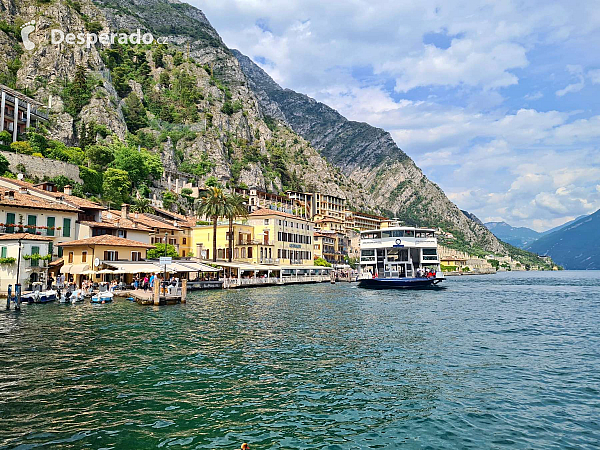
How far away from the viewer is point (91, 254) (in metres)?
43.7

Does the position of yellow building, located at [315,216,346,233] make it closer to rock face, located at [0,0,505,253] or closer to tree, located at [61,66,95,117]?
rock face, located at [0,0,505,253]

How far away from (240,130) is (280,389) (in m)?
154

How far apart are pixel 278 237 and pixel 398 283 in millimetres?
27217

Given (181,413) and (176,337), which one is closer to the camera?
(181,413)

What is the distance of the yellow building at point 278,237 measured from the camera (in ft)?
258

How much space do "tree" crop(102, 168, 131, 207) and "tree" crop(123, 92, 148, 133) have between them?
50.7 meters

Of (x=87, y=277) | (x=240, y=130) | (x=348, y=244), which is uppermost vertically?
(x=240, y=130)

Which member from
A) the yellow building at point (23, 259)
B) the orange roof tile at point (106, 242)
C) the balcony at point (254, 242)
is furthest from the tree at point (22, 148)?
the balcony at point (254, 242)

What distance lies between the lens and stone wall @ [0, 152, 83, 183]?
59.6m

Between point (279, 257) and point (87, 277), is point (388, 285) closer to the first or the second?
point (279, 257)

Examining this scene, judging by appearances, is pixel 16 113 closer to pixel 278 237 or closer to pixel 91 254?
pixel 91 254

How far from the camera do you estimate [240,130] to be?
161 m

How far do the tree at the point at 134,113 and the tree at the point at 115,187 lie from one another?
50681 millimetres

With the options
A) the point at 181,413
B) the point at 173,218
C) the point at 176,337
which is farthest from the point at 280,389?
the point at 173,218
